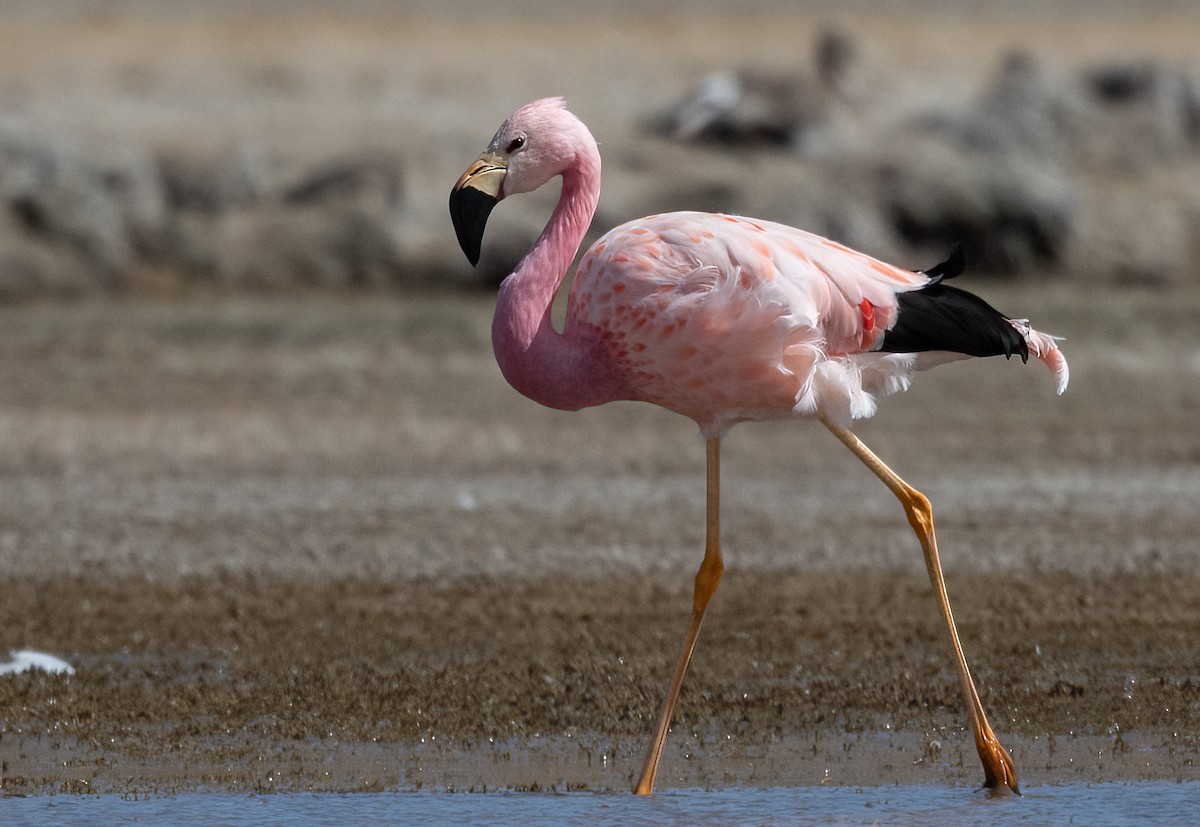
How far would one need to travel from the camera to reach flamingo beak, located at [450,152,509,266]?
5.47 m

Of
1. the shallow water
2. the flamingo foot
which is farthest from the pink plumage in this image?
the shallow water

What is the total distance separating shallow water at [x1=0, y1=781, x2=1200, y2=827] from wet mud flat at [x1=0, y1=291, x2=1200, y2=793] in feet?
0.45

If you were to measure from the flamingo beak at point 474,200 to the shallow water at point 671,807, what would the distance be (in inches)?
57.0

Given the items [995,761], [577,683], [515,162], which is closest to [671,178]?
[577,683]

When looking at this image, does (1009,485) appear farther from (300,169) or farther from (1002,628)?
(300,169)

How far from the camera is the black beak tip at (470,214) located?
17.9 ft

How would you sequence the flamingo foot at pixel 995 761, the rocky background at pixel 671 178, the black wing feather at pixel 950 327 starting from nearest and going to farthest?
the flamingo foot at pixel 995 761, the black wing feather at pixel 950 327, the rocky background at pixel 671 178

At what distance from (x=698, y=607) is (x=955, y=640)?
0.70 metres

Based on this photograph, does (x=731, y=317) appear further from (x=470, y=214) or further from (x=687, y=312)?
(x=470, y=214)

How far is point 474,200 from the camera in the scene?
551 cm

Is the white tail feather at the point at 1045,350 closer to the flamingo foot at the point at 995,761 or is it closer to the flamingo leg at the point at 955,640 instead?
the flamingo leg at the point at 955,640

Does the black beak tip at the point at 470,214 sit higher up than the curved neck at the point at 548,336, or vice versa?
the black beak tip at the point at 470,214

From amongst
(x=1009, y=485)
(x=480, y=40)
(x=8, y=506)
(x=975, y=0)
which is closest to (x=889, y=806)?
(x=1009, y=485)

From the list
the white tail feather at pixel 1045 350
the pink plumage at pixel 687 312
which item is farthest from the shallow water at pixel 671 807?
the white tail feather at pixel 1045 350
